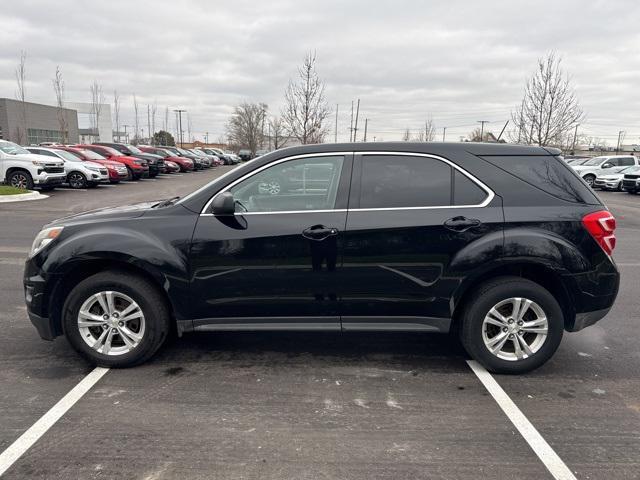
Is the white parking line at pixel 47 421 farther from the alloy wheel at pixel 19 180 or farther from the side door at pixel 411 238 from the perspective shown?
the alloy wheel at pixel 19 180

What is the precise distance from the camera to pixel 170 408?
10.8ft

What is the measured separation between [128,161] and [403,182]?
949 inches

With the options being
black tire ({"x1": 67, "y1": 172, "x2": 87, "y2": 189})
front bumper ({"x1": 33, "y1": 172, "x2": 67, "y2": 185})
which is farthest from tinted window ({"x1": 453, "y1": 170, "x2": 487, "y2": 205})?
black tire ({"x1": 67, "y1": 172, "x2": 87, "y2": 189})

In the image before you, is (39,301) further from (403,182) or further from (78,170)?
(78,170)

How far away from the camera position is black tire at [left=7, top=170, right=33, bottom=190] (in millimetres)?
17344

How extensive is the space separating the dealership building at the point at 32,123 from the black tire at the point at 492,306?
5685 centimetres

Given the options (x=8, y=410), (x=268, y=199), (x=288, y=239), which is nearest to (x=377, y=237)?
(x=288, y=239)

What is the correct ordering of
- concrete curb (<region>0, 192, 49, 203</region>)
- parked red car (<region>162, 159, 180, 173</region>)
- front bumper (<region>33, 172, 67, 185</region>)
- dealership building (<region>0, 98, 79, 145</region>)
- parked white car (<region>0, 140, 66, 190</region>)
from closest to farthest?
concrete curb (<region>0, 192, 49, 203</region>)
parked white car (<region>0, 140, 66, 190</region>)
front bumper (<region>33, 172, 67, 185</region>)
parked red car (<region>162, 159, 180, 173</region>)
dealership building (<region>0, 98, 79, 145</region>)

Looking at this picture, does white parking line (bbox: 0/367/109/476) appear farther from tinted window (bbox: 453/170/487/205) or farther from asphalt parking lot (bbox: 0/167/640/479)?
tinted window (bbox: 453/170/487/205)

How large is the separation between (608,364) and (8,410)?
4556mm

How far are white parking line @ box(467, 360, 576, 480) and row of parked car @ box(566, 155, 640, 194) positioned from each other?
2365 centimetres

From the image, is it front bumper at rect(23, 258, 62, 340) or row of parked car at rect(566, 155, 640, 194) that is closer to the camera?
front bumper at rect(23, 258, 62, 340)

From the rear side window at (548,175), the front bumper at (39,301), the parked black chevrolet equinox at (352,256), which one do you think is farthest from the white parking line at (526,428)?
the front bumper at (39,301)

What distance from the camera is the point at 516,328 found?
3.74 meters
